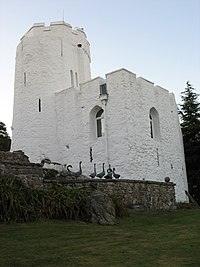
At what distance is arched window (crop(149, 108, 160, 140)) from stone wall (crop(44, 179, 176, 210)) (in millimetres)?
6166

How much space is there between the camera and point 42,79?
2506cm

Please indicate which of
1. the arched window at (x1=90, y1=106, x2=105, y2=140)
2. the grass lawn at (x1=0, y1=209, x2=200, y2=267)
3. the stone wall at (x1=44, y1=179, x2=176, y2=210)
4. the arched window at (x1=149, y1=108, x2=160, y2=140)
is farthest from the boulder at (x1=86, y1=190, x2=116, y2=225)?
the arched window at (x1=149, y1=108, x2=160, y2=140)

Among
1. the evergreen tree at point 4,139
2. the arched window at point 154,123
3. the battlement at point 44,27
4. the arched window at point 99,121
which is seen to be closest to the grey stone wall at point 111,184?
the arched window at point 154,123

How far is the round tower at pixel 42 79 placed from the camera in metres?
24.2

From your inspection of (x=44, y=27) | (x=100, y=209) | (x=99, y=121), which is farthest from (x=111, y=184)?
(x=44, y=27)

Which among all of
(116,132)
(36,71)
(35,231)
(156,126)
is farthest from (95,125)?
(35,231)

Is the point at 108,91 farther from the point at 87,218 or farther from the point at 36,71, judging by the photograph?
the point at 87,218

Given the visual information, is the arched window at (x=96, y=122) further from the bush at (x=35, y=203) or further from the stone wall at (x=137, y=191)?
the bush at (x=35, y=203)

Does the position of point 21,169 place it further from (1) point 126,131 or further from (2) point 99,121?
(2) point 99,121

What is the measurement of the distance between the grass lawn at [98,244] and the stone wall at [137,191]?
113 inches

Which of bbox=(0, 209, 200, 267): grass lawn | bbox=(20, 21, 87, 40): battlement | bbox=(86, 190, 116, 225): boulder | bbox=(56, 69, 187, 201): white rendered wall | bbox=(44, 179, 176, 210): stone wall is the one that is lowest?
bbox=(0, 209, 200, 267): grass lawn

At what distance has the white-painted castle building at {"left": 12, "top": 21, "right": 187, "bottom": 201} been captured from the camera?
2155cm

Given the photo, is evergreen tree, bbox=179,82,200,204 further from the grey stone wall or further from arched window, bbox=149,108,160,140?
the grey stone wall

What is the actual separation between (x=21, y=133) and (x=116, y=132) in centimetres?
683
